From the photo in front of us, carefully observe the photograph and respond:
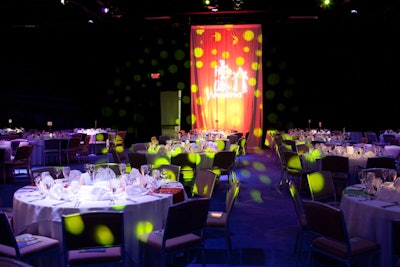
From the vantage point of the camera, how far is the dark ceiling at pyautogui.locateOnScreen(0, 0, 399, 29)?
39.3ft

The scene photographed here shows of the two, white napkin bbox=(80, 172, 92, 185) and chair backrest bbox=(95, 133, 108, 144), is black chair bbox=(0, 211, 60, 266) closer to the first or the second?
white napkin bbox=(80, 172, 92, 185)

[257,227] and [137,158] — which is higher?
[137,158]

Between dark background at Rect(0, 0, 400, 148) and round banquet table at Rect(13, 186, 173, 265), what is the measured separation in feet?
30.6

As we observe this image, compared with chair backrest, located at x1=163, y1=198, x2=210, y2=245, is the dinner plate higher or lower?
higher

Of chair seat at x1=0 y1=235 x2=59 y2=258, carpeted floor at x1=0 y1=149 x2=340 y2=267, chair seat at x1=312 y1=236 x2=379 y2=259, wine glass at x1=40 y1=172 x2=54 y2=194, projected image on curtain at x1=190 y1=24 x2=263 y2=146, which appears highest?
projected image on curtain at x1=190 y1=24 x2=263 y2=146

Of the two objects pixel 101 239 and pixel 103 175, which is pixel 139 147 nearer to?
pixel 103 175

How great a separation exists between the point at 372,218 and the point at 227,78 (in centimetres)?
1151

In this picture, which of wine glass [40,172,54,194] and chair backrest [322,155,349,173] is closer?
wine glass [40,172,54,194]

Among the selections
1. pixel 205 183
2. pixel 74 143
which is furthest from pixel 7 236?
pixel 74 143

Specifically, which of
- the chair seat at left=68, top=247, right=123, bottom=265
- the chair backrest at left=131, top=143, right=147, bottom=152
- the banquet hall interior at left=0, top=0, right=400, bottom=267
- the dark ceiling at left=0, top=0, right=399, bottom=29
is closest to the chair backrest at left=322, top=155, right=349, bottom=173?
the chair backrest at left=131, top=143, right=147, bottom=152

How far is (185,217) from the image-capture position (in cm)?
337

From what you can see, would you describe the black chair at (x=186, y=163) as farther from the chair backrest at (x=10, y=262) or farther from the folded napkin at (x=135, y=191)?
the chair backrest at (x=10, y=262)

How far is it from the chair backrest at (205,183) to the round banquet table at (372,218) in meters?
1.31

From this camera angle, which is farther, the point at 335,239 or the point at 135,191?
the point at 135,191
